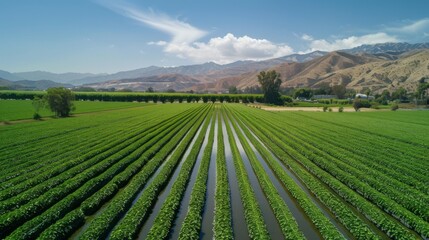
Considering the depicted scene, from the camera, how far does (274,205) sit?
1494cm

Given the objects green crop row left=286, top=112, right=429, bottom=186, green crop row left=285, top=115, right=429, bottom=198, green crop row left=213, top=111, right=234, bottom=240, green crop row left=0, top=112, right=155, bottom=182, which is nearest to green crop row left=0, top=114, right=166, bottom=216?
green crop row left=0, top=112, right=155, bottom=182

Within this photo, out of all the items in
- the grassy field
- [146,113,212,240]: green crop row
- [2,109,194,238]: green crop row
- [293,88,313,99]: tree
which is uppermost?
[293,88,313,99]: tree

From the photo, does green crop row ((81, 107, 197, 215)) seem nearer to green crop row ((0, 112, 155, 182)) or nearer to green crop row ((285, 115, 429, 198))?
green crop row ((0, 112, 155, 182))

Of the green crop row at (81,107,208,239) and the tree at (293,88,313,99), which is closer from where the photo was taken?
the green crop row at (81,107,208,239)

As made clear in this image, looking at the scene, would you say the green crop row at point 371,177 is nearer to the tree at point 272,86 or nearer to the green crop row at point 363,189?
the green crop row at point 363,189

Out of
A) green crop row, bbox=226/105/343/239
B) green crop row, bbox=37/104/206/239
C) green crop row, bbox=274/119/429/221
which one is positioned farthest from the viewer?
green crop row, bbox=274/119/429/221

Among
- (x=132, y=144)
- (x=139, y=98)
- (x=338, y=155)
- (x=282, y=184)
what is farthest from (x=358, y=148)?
(x=139, y=98)

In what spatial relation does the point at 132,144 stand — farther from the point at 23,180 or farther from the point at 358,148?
the point at 358,148

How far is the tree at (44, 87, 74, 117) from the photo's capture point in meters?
60.4

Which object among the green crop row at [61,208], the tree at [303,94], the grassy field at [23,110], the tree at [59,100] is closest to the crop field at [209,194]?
the green crop row at [61,208]

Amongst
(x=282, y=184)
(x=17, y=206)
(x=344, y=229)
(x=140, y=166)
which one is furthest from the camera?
(x=140, y=166)

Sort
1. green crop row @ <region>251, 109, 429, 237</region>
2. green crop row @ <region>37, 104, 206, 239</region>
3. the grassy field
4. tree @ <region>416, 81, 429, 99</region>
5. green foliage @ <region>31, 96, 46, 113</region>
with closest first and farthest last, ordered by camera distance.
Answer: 1. green crop row @ <region>251, 109, 429, 237</region>
2. green crop row @ <region>37, 104, 206, 239</region>
3. the grassy field
4. green foliage @ <region>31, 96, 46, 113</region>
5. tree @ <region>416, 81, 429, 99</region>

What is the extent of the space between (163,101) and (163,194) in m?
134

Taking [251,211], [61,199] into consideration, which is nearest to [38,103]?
[61,199]
